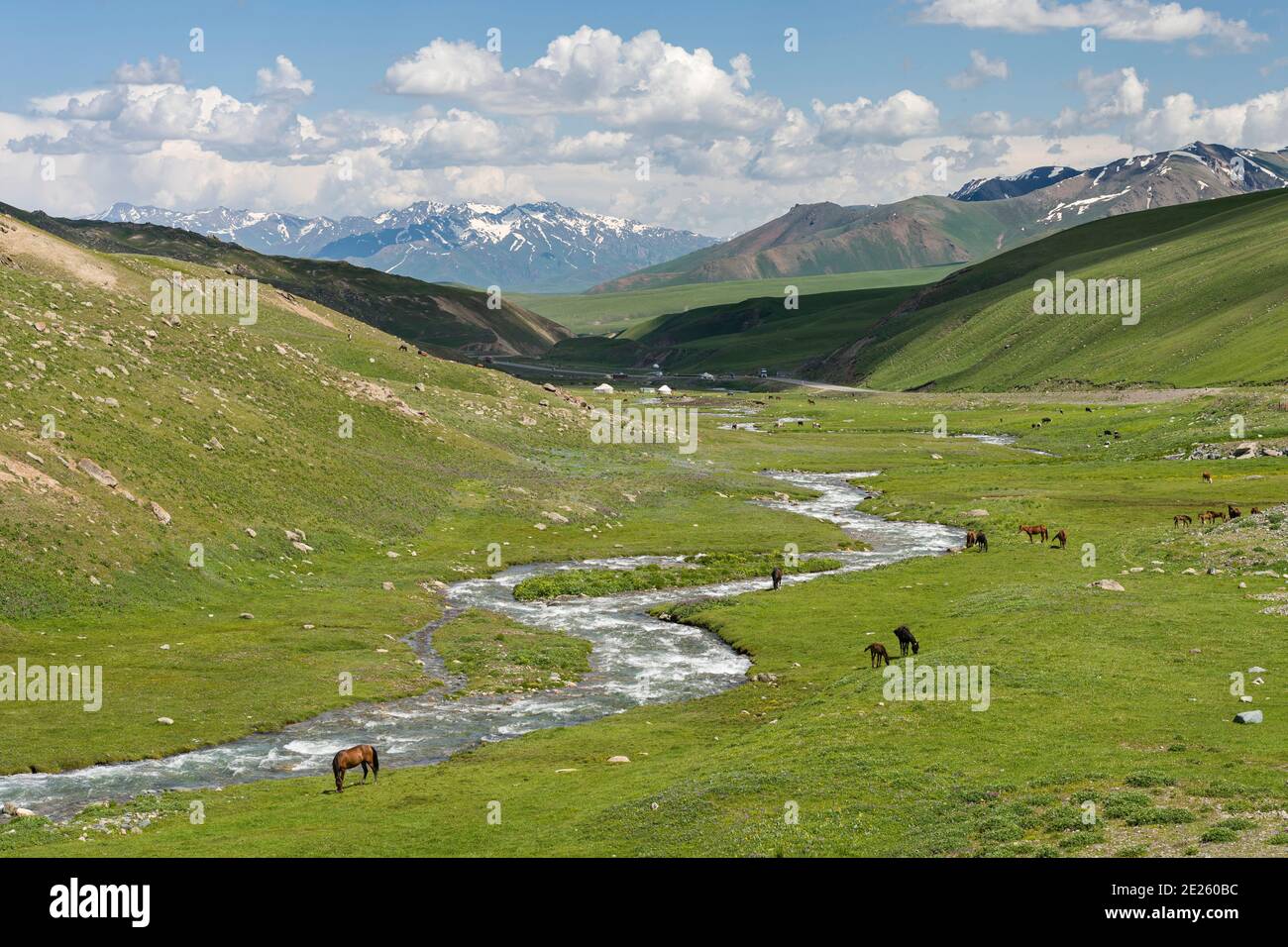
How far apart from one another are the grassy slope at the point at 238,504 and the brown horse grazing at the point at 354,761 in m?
9.75

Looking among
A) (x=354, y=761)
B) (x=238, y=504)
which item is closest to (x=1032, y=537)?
(x=238, y=504)

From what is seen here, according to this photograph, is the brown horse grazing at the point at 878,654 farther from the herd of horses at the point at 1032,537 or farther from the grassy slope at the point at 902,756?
the herd of horses at the point at 1032,537

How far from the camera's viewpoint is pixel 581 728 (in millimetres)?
49844

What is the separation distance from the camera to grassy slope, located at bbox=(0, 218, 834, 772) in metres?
56.0

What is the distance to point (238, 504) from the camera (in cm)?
8244

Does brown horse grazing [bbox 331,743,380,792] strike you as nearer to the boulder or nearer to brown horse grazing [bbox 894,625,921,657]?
brown horse grazing [bbox 894,625,921,657]

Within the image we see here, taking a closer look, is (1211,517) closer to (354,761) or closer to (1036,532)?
(1036,532)

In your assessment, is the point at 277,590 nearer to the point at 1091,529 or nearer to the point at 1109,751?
the point at 1109,751

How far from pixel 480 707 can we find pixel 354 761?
42.2 feet

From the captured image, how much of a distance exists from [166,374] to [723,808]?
7916cm

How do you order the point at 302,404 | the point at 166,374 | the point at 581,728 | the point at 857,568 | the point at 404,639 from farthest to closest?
1. the point at 302,404
2. the point at 166,374
3. the point at 857,568
4. the point at 404,639
5. the point at 581,728

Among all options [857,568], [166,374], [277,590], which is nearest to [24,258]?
[166,374]

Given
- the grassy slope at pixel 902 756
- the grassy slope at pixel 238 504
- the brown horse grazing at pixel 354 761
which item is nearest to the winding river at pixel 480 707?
the grassy slope at pixel 238 504

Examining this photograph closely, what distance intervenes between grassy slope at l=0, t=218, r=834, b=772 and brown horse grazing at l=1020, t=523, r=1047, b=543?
54.3 ft
